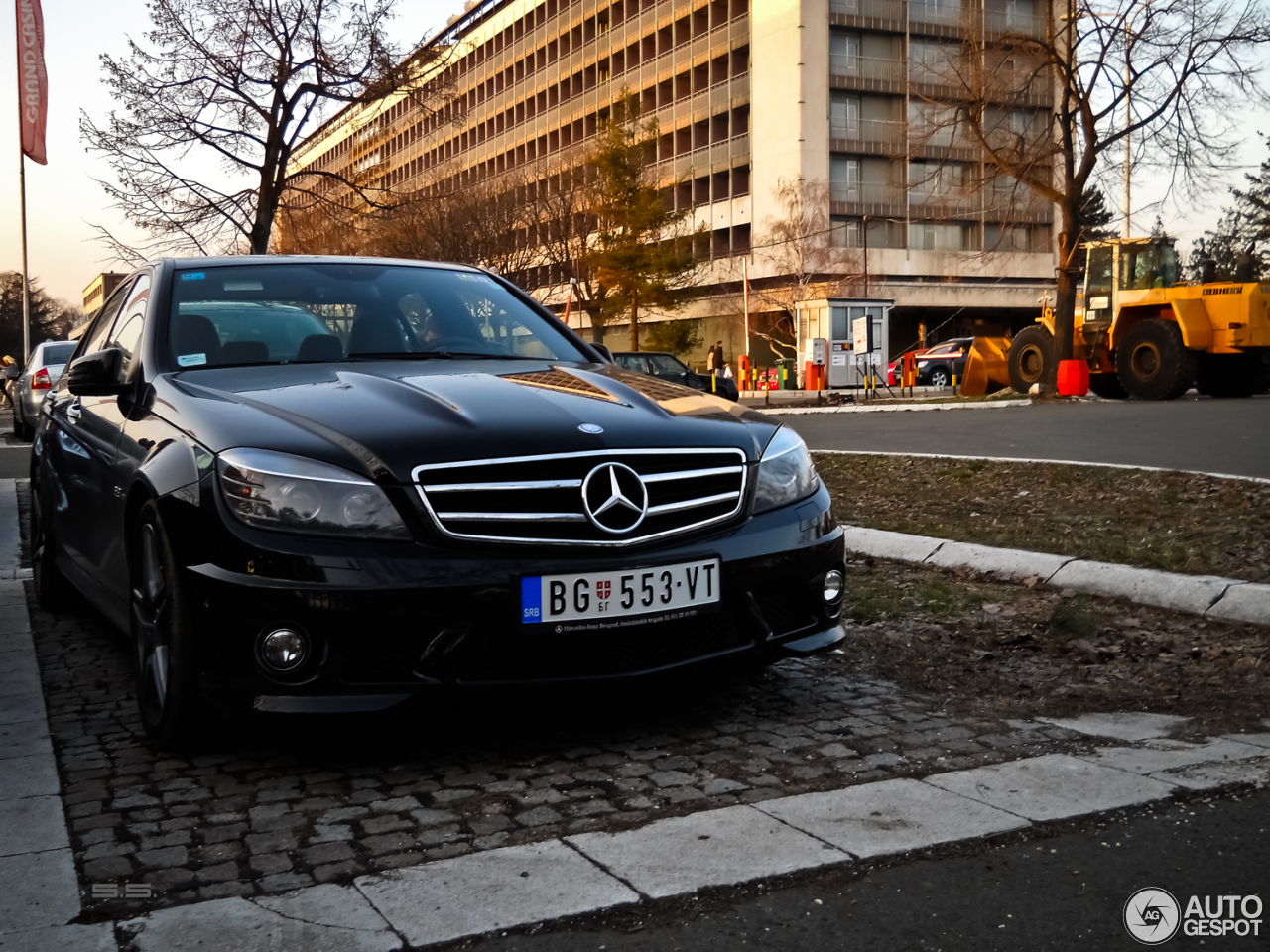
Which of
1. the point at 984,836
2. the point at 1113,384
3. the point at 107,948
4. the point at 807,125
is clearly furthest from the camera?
the point at 807,125

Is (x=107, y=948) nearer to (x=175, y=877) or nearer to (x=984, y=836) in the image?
(x=175, y=877)

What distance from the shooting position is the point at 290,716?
11.4 feet

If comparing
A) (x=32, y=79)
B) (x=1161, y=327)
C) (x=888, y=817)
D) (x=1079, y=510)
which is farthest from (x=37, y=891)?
(x=32, y=79)

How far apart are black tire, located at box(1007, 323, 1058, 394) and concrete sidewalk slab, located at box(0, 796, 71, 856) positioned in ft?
76.5

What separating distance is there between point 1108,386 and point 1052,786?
22.4 meters

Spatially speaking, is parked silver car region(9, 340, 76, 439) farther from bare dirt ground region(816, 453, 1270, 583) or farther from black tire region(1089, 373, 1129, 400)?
black tire region(1089, 373, 1129, 400)

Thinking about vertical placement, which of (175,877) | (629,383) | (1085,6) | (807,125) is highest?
(807,125)

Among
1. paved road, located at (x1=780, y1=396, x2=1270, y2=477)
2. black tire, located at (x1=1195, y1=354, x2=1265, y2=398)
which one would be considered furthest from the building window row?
paved road, located at (x1=780, y1=396, x2=1270, y2=477)

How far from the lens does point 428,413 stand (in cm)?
378

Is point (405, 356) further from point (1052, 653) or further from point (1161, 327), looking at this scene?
point (1161, 327)

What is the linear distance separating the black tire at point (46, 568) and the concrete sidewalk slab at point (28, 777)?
7.72ft

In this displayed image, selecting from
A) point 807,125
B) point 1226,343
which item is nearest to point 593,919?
point 1226,343

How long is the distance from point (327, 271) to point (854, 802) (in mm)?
3003

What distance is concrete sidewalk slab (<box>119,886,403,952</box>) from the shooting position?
249cm
